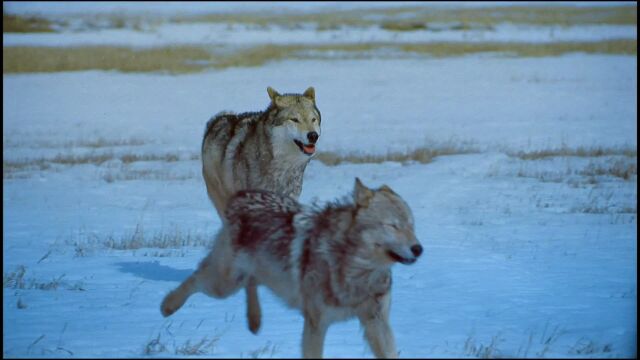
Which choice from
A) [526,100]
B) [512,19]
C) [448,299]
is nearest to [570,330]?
[448,299]

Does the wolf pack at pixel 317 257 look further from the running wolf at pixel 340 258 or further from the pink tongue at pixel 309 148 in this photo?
the pink tongue at pixel 309 148

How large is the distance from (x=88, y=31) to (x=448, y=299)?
142ft

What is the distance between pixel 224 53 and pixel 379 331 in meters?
32.4

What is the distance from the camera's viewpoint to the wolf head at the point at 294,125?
8.93 meters

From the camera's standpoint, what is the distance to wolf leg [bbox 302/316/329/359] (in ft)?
17.4

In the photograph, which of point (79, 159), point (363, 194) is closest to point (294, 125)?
point (363, 194)

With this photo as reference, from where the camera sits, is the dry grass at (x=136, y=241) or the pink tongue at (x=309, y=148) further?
the dry grass at (x=136, y=241)

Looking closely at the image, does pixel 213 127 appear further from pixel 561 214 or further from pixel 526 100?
pixel 526 100

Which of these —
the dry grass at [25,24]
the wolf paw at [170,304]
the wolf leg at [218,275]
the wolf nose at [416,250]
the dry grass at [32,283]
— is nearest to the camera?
the wolf nose at [416,250]

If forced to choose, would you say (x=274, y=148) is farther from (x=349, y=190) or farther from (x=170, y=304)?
(x=349, y=190)

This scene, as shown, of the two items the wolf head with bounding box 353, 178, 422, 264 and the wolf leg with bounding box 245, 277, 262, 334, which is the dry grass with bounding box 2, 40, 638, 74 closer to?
the wolf leg with bounding box 245, 277, 262, 334

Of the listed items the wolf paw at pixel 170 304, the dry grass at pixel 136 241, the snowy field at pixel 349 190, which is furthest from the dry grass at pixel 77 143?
the wolf paw at pixel 170 304

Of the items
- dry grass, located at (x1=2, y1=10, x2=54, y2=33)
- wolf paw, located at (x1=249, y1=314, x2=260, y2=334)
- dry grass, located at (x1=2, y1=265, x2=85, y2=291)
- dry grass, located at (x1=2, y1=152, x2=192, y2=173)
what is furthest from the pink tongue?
dry grass, located at (x1=2, y1=10, x2=54, y2=33)

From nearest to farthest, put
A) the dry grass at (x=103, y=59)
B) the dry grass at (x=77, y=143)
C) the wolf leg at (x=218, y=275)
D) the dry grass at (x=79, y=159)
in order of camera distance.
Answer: the wolf leg at (x=218, y=275)
the dry grass at (x=79, y=159)
the dry grass at (x=77, y=143)
the dry grass at (x=103, y=59)
